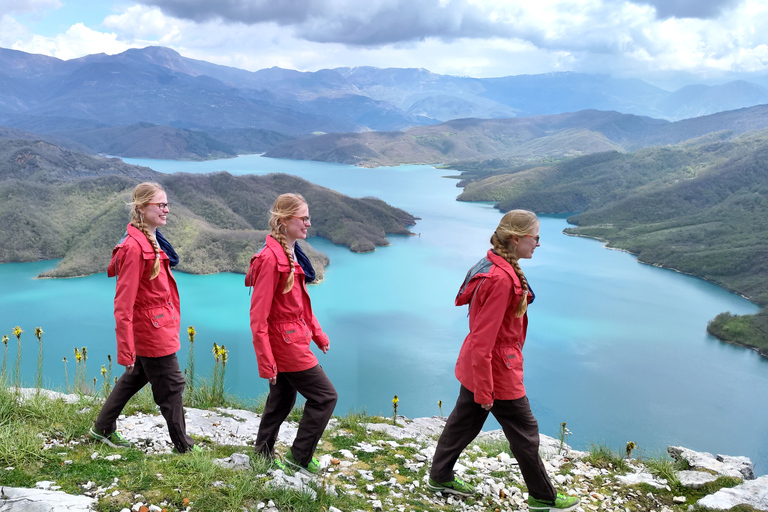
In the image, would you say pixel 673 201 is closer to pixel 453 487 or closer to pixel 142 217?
pixel 453 487

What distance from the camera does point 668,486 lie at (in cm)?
421

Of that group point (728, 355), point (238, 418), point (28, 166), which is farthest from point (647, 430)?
point (28, 166)

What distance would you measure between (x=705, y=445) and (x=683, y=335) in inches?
561

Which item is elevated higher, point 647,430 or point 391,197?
point 391,197

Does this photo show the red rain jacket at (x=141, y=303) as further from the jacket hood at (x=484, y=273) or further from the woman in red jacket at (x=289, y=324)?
the jacket hood at (x=484, y=273)

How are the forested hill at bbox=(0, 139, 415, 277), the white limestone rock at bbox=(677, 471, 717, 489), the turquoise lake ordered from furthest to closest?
the forested hill at bbox=(0, 139, 415, 277) → the turquoise lake → the white limestone rock at bbox=(677, 471, 717, 489)

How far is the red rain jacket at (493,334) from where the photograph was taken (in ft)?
11.1

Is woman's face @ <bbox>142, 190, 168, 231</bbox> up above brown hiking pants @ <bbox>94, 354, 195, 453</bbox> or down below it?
above

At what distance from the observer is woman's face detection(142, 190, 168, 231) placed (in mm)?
3830

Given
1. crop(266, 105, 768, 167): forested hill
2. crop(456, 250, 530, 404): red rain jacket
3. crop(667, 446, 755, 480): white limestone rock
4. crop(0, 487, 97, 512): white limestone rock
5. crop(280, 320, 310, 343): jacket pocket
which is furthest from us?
crop(266, 105, 768, 167): forested hill

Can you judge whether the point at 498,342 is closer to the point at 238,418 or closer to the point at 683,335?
the point at 238,418

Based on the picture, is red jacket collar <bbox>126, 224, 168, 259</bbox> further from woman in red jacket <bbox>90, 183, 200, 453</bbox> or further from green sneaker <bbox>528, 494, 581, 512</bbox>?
green sneaker <bbox>528, 494, 581, 512</bbox>

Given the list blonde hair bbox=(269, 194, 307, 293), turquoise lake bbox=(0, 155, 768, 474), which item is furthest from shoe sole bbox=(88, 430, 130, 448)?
turquoise lake bbox=(0, 155, 768, 474)

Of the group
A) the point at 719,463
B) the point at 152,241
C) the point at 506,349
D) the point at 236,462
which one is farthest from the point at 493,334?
the point at 719,463
